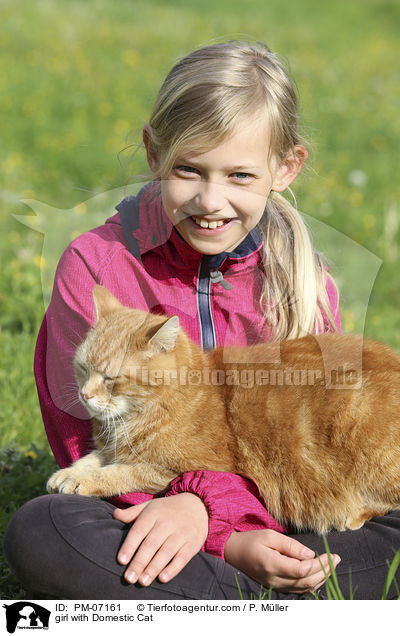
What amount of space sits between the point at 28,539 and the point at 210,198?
113 cm

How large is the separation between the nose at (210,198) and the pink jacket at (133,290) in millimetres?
178

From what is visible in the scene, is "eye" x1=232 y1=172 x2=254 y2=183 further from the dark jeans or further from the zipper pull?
the dark jeans

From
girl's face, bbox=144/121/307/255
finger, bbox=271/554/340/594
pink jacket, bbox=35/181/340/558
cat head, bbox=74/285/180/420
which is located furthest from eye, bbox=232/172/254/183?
finger, bbox=271/554/340/594

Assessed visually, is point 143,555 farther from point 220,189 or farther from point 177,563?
point 220,189

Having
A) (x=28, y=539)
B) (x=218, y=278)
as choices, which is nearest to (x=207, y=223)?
(x=218, y=278)

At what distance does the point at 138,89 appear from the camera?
24.1ft

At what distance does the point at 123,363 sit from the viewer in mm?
2004

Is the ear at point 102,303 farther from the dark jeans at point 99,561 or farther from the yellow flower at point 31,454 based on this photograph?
the yellow flower at point 31,454

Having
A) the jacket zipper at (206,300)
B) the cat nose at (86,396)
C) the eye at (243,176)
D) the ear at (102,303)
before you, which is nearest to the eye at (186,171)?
the eye at (243,176)

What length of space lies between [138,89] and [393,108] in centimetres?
289

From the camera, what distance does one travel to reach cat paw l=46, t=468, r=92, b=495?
1.97 metres

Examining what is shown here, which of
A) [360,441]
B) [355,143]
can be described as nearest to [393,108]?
[355,143]
